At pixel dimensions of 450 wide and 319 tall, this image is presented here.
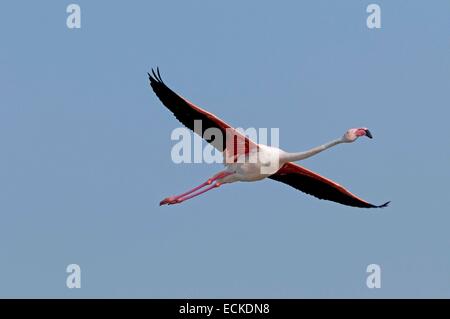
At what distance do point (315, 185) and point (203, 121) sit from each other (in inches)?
143

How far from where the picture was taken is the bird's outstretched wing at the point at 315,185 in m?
34.9

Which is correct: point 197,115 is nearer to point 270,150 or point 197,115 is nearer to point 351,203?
point 270,150

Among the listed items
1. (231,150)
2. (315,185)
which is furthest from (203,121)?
(315,185)

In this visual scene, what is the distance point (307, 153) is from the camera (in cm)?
3288

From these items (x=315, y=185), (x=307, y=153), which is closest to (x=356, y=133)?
(x=307, y=153)

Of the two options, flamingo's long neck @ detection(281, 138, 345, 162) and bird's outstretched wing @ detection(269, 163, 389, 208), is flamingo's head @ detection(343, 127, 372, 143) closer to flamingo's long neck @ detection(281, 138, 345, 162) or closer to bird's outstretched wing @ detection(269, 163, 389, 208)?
flamingo's long neck @ detection(281, 138, 345, 162)

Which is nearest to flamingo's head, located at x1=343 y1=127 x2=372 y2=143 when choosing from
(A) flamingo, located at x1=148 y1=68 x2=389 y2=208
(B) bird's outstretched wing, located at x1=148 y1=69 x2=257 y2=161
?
(A) flamingo, located at x1=148 y1=68 x2=389 y2=208

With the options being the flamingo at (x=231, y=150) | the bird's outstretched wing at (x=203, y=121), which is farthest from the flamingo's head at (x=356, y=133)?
the bird's outstretched wing at (x=203, y=121)

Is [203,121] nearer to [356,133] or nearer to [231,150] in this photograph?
[231,150]

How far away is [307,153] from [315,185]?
2.55 meters

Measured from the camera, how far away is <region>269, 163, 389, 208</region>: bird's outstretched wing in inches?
1374

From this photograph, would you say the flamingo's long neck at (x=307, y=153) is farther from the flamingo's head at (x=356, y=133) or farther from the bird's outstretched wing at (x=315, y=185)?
the bird's outstretched wing at (x=315, y=185)

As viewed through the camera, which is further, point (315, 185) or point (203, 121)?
point (315, 185)
